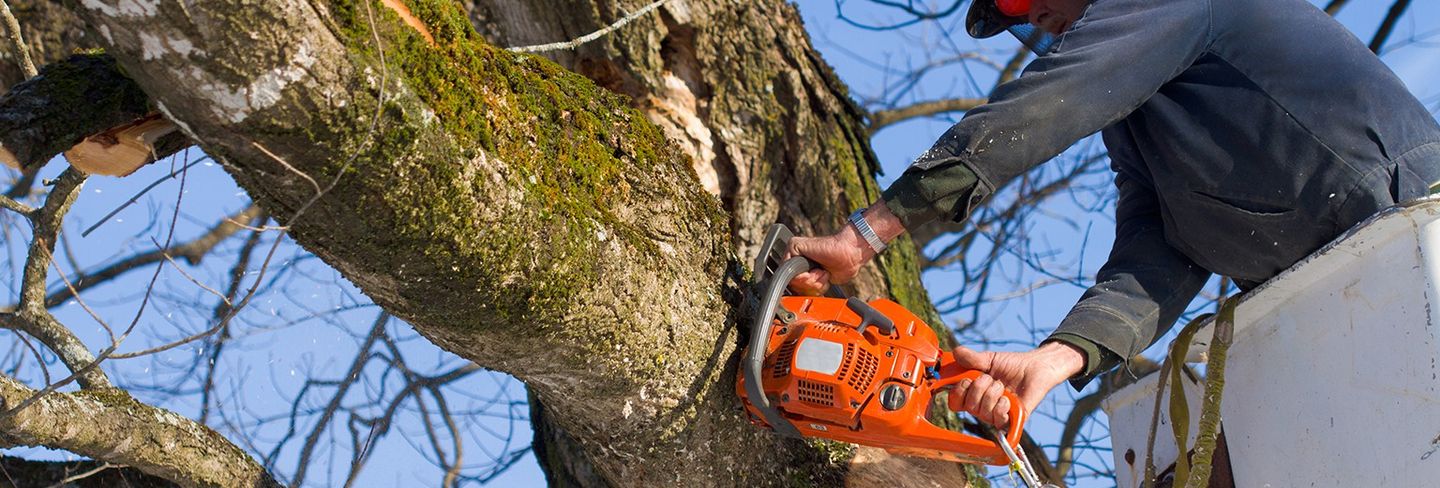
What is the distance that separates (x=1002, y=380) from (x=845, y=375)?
0.37m

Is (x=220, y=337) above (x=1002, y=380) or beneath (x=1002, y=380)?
above

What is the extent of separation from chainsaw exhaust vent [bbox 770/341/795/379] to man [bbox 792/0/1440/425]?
0.59 ft

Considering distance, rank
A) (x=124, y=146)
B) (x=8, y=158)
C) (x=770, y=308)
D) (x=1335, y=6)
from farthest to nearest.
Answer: (x=1335, y=6) → (x=770, y=308) → (x=124, y=146) → (x=8, y=158)

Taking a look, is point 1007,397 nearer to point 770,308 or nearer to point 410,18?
point 770,308

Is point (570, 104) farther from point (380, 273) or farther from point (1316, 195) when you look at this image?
point (1316, 195)

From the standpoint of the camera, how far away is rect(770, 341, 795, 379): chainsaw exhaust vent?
2.10m

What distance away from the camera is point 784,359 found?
2.12 m

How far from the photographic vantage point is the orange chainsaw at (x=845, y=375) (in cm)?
208

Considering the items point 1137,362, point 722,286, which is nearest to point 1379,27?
point 1137,362

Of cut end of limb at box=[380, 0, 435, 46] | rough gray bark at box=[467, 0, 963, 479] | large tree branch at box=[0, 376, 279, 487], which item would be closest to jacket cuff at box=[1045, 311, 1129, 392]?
rough gray bark at box=[467, 0, 963, 479]

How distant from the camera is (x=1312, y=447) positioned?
2.06 meters

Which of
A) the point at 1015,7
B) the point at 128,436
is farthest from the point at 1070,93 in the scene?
the point at 128,436

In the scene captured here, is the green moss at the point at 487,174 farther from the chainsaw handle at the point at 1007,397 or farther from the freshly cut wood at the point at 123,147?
the chainsaw handle at the point at 1007,397

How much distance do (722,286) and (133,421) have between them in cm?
116
